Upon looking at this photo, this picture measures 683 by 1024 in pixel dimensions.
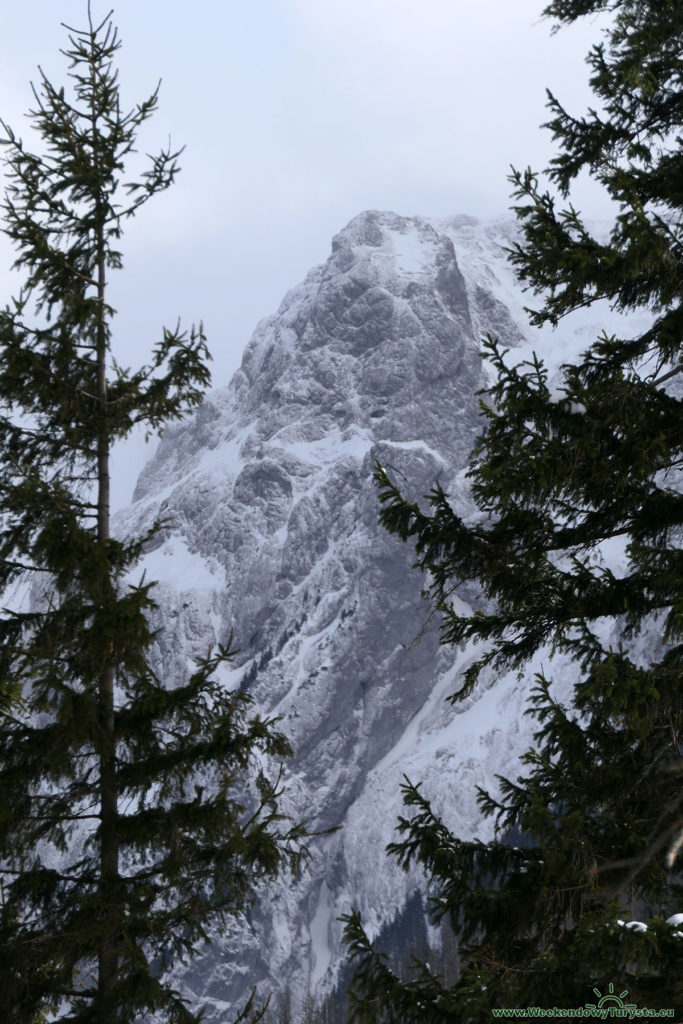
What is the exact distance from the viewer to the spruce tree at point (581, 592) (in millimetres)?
6754

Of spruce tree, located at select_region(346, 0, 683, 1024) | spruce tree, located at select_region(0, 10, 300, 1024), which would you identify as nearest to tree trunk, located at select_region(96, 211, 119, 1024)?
spruce tree, located at select_region(0, 10, 300, 1024)

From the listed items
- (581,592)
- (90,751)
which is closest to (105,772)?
(90,751)

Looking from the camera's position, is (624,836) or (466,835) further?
(466,835)

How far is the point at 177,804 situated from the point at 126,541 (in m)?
2.58

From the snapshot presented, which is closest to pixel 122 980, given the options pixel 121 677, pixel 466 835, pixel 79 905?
pixel 79 905

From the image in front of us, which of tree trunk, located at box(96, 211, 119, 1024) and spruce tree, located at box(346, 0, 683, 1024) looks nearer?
spruce tree, located at box(346, 0, 683, 1024)

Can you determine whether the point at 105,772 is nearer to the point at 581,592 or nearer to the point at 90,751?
the point at 90,751

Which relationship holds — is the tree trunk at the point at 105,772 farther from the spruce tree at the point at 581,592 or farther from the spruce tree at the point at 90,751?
the spruce tree at the point at 581,592

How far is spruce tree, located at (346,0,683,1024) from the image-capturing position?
22.2 ft

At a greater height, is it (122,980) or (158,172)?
(158,172)

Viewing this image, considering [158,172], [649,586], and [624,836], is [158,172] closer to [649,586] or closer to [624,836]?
[649,586]

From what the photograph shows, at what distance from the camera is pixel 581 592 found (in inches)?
314

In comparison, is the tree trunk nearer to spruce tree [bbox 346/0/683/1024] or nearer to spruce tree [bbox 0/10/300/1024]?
spruce tree [bbox 0/10/300/1024]

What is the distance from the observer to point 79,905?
342 inches
